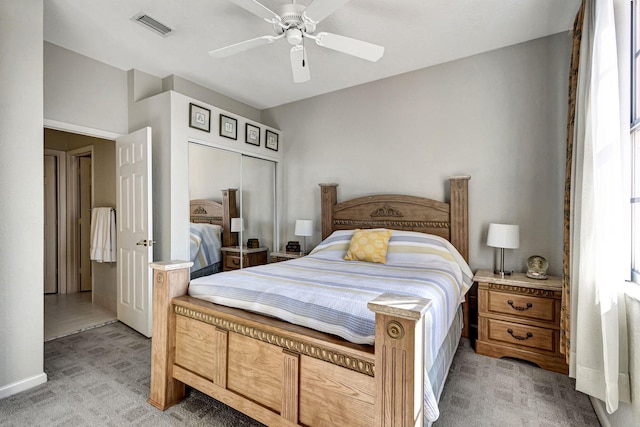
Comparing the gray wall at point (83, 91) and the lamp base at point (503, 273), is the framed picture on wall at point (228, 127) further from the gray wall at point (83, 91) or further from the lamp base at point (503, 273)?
the lamp base at point (503, 273)

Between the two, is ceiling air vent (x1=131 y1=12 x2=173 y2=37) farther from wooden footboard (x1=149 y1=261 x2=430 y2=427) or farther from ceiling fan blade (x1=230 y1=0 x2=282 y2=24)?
wooden footboard (x1=149 y1=261 x2=430 y2=427)

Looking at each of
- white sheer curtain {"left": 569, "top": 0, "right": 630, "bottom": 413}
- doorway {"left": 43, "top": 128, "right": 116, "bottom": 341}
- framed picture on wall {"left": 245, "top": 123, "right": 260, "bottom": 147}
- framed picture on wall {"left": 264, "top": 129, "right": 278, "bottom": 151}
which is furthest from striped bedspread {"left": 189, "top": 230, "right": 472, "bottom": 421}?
doorway {"left": 43, "top": 128, "right": 116, "bottom": 341}

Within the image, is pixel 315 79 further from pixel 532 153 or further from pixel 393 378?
pixel 393 378

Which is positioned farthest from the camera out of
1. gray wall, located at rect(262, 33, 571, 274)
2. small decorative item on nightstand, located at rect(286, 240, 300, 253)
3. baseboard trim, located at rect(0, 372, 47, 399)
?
small decorative item on nightstand, located at rect(286, 240, 300, 253)

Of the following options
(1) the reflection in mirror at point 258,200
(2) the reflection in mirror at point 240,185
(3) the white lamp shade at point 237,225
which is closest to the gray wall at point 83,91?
(2) the reflection in mirror at point 240,185

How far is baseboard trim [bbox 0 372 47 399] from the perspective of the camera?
201 cm

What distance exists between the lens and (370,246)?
2885 mm

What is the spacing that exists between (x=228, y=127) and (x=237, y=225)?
1.19 m

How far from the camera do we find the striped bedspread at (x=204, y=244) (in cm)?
331

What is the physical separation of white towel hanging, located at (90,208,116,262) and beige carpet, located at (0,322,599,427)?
1397 millimetres

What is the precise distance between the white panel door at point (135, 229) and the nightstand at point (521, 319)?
10.1 ft

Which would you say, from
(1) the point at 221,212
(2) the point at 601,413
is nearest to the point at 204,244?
(1) the point at 221,212

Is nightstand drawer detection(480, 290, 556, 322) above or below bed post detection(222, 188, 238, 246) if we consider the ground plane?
below

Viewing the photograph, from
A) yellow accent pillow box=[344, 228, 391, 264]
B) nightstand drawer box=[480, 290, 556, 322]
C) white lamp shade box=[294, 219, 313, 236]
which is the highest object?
white lamp shade box=[294, 219, 313, 236]
